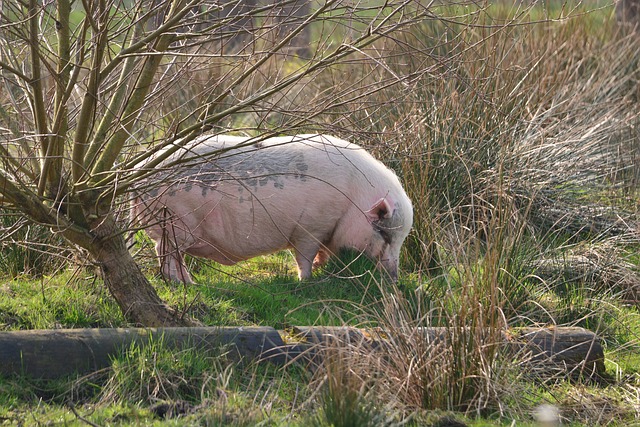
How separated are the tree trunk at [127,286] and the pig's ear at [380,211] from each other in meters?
1.79

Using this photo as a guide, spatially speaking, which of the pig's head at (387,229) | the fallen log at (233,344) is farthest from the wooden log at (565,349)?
the pig's head at (387,229)

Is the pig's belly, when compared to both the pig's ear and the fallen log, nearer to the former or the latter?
the pig's ear

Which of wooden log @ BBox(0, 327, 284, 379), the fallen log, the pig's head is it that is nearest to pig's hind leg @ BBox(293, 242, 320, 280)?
the pig's head

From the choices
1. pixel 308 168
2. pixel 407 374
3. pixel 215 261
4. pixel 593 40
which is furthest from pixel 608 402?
pixel 593 40

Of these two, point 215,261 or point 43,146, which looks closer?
point 43,146

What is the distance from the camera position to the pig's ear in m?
6.40

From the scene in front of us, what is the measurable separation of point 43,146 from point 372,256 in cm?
260

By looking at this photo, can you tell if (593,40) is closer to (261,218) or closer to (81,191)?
(261,218)

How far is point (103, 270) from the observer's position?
202 inches

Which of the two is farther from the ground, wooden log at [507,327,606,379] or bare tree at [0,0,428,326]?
bare tree at [0,0,428,326]

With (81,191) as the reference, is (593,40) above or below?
below

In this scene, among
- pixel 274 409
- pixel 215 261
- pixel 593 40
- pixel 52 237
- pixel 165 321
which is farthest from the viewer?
pixel 593 40

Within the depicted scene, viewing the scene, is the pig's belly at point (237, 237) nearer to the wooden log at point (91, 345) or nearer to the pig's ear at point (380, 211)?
the pig's ear at point (380, 211)

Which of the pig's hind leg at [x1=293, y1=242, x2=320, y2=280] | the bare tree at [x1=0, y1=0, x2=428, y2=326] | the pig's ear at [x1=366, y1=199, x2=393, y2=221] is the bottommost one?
the pig's hind leg at [x1=293, y1=242, x2=320, y2=280]
